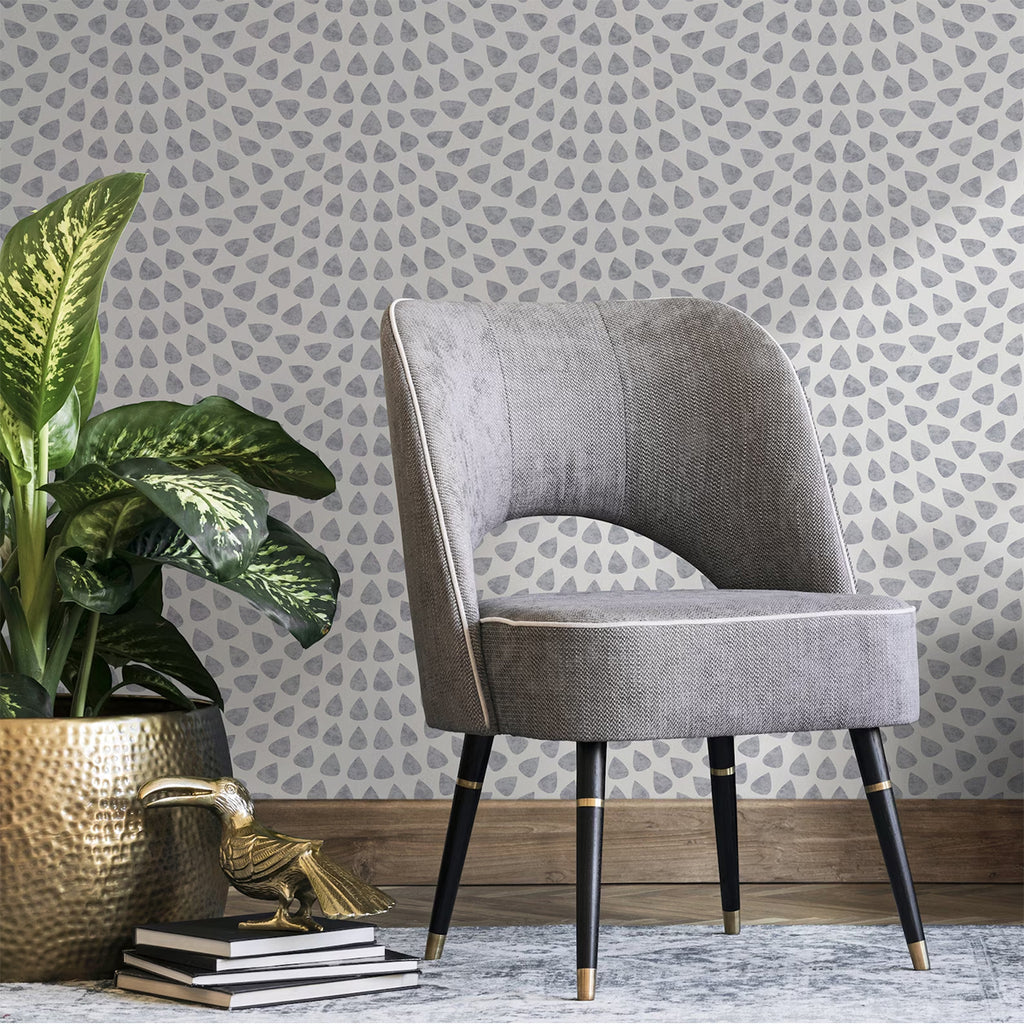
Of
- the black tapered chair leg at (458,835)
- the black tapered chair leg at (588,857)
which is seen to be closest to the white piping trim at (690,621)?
the black tapered chair leg at (588,857)

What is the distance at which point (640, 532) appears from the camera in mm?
1859

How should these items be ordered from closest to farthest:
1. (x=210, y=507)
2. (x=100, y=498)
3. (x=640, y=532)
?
(x=210, y=507)
(x=100, y=498)
(x=640, y=532)

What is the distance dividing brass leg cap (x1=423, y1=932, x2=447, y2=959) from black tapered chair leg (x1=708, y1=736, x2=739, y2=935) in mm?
411

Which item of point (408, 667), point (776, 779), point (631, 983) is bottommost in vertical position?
point (631, 983)

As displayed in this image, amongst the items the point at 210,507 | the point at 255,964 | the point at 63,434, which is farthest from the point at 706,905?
the point at 63,434

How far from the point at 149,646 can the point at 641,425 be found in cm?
75

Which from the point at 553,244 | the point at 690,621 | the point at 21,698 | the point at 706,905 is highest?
the point at 553,244

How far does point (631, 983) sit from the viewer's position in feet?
4.98

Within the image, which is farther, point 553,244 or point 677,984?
point 553,244

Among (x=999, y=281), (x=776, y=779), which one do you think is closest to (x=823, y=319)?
(x=999, y=281)

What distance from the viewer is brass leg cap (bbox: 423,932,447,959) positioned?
64.2 inches

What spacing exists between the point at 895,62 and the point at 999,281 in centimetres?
42

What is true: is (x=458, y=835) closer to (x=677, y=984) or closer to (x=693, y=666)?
(x=677, y=984)

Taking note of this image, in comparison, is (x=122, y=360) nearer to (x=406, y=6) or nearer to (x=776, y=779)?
(x=406, y=6)
